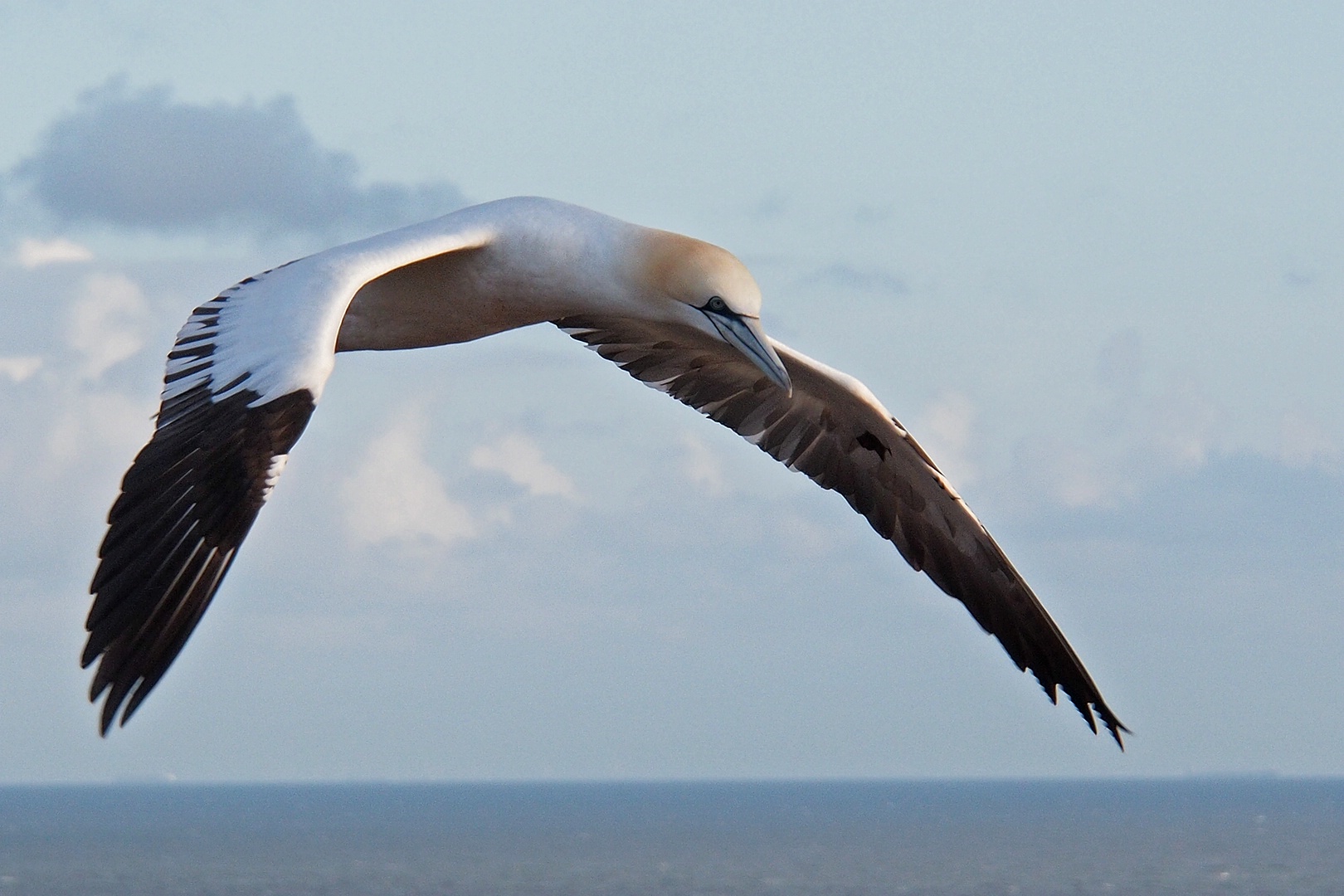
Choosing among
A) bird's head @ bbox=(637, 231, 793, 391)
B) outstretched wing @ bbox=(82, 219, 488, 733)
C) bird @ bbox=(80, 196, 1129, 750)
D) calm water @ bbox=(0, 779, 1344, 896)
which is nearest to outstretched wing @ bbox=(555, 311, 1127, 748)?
bird @ bbox=(80, 196, 1129, 750)

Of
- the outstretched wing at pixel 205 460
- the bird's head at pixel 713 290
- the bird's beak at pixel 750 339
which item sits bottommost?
the outstretched wing at pixel 205 460

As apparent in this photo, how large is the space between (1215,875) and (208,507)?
112 metres

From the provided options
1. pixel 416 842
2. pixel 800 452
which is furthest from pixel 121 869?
pixel 800 452

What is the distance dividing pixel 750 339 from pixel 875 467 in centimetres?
241

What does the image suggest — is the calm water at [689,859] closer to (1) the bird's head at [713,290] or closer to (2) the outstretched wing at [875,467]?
(2) the outstretched wing at [875,467]

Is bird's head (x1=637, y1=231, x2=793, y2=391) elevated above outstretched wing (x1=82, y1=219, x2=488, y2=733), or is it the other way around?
bird's head (x1=637, y1=231, x2=793, y2=391)

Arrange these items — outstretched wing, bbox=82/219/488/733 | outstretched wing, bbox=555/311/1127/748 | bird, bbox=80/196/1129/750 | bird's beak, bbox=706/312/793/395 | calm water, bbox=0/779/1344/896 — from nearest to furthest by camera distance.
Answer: outstretched wing, bbox=82/219/488/733
bird, bbox=80/196/1129/750
bird's beak, bbox=706/312/793/395
outstretched wing, bbox=555/311/1127/748
calm water, bbox=0/779/1344/896

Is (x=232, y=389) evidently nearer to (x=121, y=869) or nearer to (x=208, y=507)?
(x=208, y=507)

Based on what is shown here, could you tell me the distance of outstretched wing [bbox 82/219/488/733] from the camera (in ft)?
26.8

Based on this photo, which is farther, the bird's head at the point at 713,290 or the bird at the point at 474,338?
the bird's head at the point at 713,290

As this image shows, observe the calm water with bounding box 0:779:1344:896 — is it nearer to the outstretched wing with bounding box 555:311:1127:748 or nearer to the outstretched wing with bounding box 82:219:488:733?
the outstretched wing with bounding box 555:311:1127:748

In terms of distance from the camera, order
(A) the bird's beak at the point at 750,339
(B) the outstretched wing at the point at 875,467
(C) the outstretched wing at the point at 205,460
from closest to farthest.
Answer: (C) the outstretched wing at the point at 205,460 < (A) the bird's beak at the point at 750,339 < (B) the outstretched wing at the point at 875,467

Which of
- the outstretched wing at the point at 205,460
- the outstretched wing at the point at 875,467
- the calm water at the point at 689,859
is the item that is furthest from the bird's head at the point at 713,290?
the calm water at the point at 689,859

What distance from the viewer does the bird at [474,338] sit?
27.5ft
